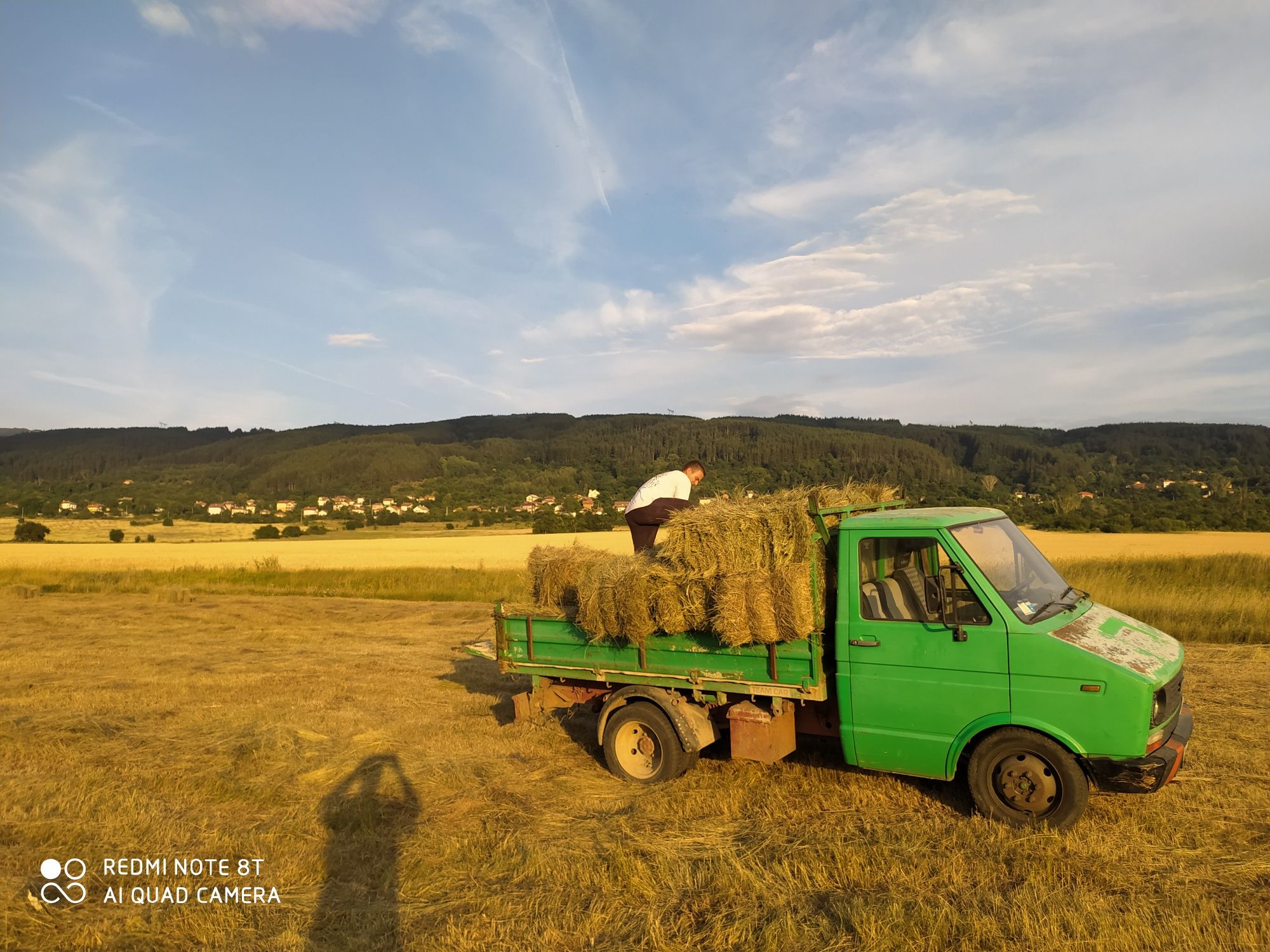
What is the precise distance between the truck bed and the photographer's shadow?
5.16ft

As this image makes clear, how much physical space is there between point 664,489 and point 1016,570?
342 cm

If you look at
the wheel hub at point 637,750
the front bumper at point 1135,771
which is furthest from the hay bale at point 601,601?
the front bumper at point 1135,771

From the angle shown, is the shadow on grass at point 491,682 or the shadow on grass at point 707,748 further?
the shadow on grass at point 491,682

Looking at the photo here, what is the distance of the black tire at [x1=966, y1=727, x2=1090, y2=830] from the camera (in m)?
5.15

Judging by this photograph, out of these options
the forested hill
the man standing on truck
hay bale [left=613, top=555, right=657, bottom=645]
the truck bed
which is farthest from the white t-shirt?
the forested hill

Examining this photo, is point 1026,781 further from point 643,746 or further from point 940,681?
point 643,746

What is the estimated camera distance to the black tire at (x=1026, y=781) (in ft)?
16.9

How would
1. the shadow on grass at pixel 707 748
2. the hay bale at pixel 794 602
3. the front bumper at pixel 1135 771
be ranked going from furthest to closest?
the shadow on grass at pixel 707 748
the hay bale at pixel 794 602
the front bumper at pixel 1135 771

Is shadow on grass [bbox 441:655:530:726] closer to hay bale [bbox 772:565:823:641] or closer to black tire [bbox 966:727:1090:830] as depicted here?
hay bale [bbox 772:565:823:641]

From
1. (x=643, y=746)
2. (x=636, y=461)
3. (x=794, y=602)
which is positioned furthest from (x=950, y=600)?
(x=636, y=461)

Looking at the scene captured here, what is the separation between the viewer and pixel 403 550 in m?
42.5

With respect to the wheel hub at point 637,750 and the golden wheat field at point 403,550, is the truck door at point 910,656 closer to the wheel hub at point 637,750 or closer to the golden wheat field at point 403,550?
the wheel hub at point 637,750

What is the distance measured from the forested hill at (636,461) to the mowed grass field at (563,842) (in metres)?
24.1

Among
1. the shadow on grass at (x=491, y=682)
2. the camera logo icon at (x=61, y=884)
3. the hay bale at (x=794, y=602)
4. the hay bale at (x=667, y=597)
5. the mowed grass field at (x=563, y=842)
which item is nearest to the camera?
the mowed grass field at (x=563, y=842)
